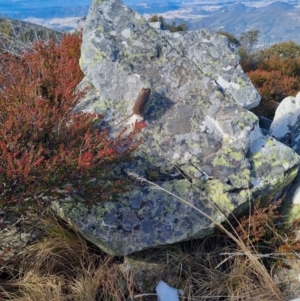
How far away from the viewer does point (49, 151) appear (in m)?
2.43

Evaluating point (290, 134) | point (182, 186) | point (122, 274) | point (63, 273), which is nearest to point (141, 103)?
point (182, 186)

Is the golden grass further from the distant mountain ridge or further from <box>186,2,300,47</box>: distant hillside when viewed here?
<box>186,2,300,47</box>: distant hillside

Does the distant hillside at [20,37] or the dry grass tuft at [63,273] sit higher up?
the distant hillside at [20,37]

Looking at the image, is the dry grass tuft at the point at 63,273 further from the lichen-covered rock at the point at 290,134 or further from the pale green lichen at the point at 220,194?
the lichen-covered rock at the point at 290,134

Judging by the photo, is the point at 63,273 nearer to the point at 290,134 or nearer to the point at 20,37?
the point at 290,134

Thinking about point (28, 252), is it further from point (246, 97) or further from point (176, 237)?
point (246, 97)

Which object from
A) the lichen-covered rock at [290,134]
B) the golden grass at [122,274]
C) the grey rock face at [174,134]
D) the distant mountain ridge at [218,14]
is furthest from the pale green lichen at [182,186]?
the distant mountain ridge at [218,14]

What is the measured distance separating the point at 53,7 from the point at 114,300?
145 feet

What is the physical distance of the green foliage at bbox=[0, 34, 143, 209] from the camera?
2.20m

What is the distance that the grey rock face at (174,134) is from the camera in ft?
9.05

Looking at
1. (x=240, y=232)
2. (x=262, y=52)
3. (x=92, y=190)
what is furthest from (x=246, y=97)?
(x=262, y=52)

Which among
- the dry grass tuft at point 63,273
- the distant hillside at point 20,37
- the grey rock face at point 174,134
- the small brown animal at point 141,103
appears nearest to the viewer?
the dry grass tuft at point 63,273

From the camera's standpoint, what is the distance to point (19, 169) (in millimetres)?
2061

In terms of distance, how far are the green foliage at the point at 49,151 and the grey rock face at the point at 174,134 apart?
291 mm
